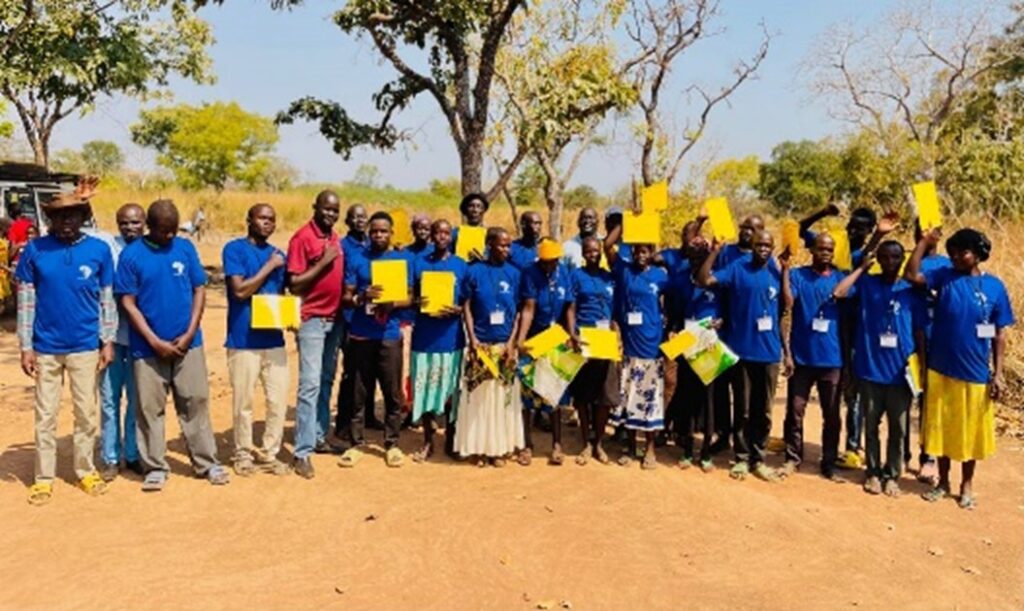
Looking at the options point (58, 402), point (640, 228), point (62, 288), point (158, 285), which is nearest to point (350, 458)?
point (158, 285)

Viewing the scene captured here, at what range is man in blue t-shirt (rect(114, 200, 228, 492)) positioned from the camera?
15.9 feet

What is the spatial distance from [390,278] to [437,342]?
564mm

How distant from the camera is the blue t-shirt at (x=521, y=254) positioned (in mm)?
5966

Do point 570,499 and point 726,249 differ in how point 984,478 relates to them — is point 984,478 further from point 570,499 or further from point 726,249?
point 570,499

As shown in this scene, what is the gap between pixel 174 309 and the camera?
4934 mm

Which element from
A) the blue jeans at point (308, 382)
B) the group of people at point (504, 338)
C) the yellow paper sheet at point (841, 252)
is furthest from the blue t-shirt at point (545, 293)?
the yellow paper sheet at point (841, 252)

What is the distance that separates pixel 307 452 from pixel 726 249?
336cm

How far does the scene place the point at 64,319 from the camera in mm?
4781

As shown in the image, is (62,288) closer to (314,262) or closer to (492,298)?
(314,262)

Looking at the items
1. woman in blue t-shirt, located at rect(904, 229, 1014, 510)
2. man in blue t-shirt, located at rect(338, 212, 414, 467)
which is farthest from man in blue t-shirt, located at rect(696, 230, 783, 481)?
man in blue t-shirt, located at rect(338, 212, 414, 467)

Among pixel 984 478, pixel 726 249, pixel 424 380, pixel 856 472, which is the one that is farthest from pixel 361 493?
pixel 984 478

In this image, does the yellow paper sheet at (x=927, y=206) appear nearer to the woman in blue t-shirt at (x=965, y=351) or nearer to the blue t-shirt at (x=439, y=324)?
the woman in blue t-shirt at (x=965, y=351)

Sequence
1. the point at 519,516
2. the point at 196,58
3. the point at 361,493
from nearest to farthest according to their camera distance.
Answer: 1. the point at 519,516
2. the point at 361,493
3. the point at 196,58

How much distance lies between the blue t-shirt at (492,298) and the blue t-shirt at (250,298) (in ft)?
4.20
